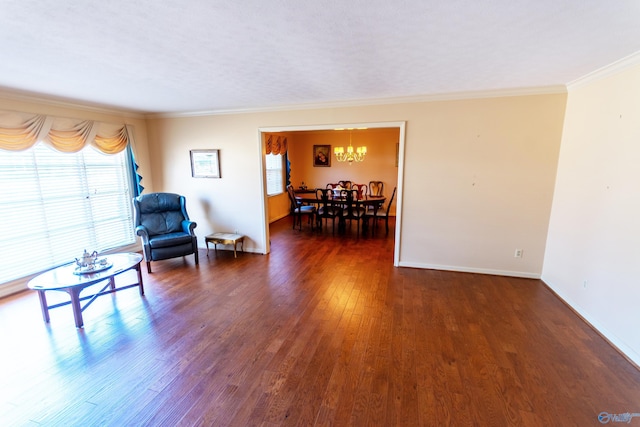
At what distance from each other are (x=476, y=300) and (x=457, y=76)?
2.46 metres

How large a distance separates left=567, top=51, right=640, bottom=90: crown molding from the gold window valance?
6193mm

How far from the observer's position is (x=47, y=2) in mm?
1467

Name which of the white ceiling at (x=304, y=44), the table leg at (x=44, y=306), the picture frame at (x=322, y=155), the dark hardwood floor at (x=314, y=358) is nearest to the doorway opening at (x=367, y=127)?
the white ceiling at (x=304, y=44)

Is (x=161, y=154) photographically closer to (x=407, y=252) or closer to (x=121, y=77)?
(x=121, y=77)

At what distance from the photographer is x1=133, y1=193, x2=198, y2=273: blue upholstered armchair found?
415 cm

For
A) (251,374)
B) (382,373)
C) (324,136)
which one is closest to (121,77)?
(251,374)

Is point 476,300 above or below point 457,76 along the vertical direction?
below

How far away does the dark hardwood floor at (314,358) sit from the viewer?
1817mm

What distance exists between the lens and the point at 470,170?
381 centimetres

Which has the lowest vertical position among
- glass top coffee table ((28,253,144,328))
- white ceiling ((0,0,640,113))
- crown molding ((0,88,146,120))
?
glass top coffee table ((28,253,144,328))

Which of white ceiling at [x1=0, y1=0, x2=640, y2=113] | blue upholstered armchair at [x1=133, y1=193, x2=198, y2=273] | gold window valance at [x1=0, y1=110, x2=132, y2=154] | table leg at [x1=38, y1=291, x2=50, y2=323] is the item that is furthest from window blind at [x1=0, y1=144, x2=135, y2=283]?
table leg at [x1=38, y1=291, x2=50, y2=323]

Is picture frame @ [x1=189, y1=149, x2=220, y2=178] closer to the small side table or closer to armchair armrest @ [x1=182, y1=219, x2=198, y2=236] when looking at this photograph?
armchair armrest @ [x1=182, y1=219, x2=198, y2=236]

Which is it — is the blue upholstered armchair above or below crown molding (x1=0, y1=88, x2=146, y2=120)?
below

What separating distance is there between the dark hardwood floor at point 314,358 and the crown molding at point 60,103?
2.37 m
